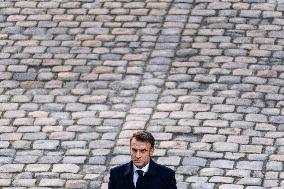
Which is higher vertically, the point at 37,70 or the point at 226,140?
the point at 37,70

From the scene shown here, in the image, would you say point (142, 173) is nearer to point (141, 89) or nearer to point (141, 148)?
point (141, 148)

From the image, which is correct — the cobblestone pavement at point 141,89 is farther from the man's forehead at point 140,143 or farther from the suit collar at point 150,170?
the man's forehead at point 140,143

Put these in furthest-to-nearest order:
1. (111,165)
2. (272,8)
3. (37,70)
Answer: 1. (272,8)
2. (37,70)
3. (111,165)

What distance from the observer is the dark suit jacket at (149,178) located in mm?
7988

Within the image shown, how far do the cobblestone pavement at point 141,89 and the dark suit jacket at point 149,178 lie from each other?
7.99 feet

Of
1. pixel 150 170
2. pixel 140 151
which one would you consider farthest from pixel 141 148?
pixel 150 170

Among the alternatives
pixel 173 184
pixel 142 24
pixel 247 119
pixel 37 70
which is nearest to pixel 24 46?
pixel 37 70

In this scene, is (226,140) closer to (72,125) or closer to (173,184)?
(72,125)

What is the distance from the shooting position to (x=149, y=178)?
798 centimetres

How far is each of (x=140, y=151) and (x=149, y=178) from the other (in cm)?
30

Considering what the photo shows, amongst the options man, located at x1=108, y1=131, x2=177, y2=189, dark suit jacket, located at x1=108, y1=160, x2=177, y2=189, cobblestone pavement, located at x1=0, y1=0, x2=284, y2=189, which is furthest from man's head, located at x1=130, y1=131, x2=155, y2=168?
cobblestone pavement, located at x1=0, y1=0, x2=284, y2=189

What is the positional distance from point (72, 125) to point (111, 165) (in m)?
1.10

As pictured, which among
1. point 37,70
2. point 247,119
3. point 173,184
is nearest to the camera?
point 173,184

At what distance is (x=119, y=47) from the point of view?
44.0 ft
